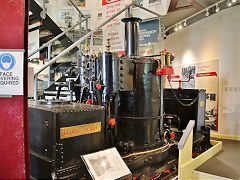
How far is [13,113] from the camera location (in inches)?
54.3

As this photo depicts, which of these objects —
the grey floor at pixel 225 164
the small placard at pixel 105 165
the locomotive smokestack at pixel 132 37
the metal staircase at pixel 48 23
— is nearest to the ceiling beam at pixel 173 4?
the locomotive smokestack at pixel 132 37

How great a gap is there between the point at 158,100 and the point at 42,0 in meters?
4.24

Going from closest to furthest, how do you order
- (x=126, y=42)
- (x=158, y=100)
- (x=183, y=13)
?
(x=158, y=100) < (x=126, y=42) < (x=183, y=13)

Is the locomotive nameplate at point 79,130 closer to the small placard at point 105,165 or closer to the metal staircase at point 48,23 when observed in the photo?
the small placard at point 105,165

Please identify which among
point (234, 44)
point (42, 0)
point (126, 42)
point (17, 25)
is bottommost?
point (17, 25)

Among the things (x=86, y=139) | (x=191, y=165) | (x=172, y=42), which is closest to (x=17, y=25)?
(x=86, y=139)

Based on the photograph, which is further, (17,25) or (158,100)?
(158,100)

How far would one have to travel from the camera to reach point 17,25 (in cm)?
137

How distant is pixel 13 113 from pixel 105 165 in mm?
966

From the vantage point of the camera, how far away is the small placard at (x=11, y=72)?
133cm

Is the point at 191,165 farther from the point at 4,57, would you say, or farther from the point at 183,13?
the point at 183,13

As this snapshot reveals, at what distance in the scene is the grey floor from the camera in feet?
10.4

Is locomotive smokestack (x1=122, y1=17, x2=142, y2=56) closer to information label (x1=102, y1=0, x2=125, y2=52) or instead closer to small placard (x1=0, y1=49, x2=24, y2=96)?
information label (x1=102, y1=0, x2=125, y2=52)

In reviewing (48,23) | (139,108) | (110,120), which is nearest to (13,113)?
(110,120)
